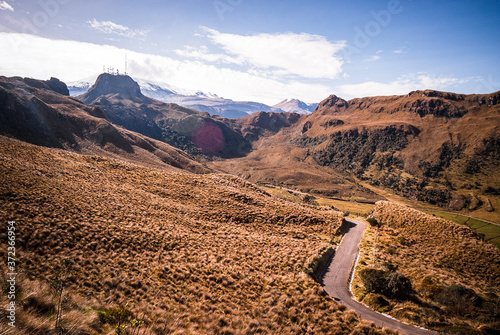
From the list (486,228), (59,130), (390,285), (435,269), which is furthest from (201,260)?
(486,228)

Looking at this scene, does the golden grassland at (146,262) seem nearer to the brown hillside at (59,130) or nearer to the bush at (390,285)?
the bush at (390,285)

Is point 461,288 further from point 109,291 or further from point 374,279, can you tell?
point 109,291

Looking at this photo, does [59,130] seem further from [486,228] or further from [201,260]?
[486,228]

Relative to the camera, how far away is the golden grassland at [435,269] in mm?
18797

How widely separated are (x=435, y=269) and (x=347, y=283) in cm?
1279

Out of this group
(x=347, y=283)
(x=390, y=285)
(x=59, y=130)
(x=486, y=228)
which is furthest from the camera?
(x=59, y=130)

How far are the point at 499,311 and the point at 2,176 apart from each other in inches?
1897

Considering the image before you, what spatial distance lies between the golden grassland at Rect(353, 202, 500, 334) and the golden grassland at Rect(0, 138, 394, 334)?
226 inches

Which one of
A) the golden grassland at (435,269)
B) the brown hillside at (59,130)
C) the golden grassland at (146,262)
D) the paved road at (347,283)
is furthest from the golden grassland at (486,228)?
the brown hillside at (59,130)

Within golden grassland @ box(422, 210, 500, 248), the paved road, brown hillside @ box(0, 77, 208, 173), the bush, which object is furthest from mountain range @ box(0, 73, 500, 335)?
golden grassland @ box(422, 210, 500, 248)

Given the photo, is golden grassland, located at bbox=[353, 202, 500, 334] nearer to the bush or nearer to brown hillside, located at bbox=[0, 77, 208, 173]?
the bush

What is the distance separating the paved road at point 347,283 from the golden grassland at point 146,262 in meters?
2.45

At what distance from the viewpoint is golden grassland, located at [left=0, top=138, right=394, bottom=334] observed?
12470 millimetres

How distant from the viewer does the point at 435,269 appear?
1085 inches
